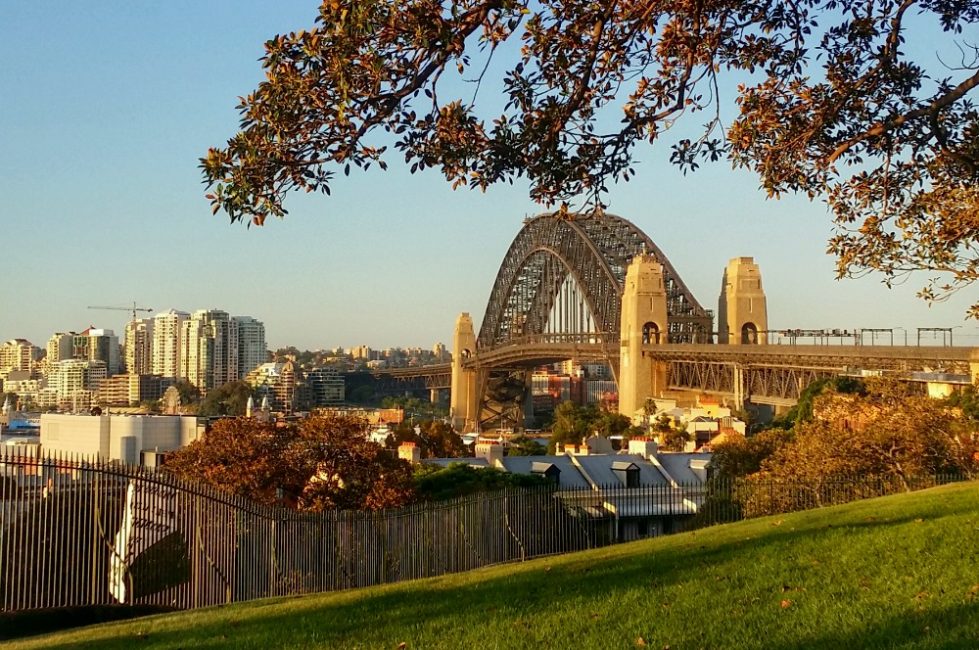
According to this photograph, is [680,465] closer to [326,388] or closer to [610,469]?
[610,469]

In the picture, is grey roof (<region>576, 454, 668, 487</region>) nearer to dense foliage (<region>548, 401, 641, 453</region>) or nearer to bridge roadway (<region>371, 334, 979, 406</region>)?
bridge roadway (<region>371, 334, 979, 406</region>)

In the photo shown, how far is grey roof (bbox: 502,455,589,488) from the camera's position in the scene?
37.1 m

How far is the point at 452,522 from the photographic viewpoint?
17.6m

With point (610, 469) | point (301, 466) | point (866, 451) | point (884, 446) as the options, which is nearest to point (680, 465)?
point (610, 469)

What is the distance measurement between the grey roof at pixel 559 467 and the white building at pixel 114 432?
19950mm

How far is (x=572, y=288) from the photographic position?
105 meters

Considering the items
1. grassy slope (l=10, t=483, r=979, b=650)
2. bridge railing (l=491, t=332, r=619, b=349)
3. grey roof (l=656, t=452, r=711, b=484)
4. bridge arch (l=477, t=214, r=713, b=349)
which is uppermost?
bridge arch (l=477, t=214, r=713, b=349)

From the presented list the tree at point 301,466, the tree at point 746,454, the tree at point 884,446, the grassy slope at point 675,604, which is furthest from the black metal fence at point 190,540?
the tree at point 746,454

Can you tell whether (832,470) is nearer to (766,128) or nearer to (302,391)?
(766,128)

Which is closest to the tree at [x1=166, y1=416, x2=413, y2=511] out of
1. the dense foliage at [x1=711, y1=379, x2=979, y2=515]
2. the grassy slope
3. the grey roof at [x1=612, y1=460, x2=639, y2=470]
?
the dense foliage at [x1=711, y1=379, x2=979, y2=515]

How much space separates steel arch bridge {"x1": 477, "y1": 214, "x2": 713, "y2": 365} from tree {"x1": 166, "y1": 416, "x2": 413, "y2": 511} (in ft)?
162

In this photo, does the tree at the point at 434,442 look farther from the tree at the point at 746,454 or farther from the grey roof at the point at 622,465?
the tree at the point at 746,454

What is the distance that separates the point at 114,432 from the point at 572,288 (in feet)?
182

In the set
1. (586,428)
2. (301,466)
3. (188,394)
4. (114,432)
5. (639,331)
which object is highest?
(639,331)
